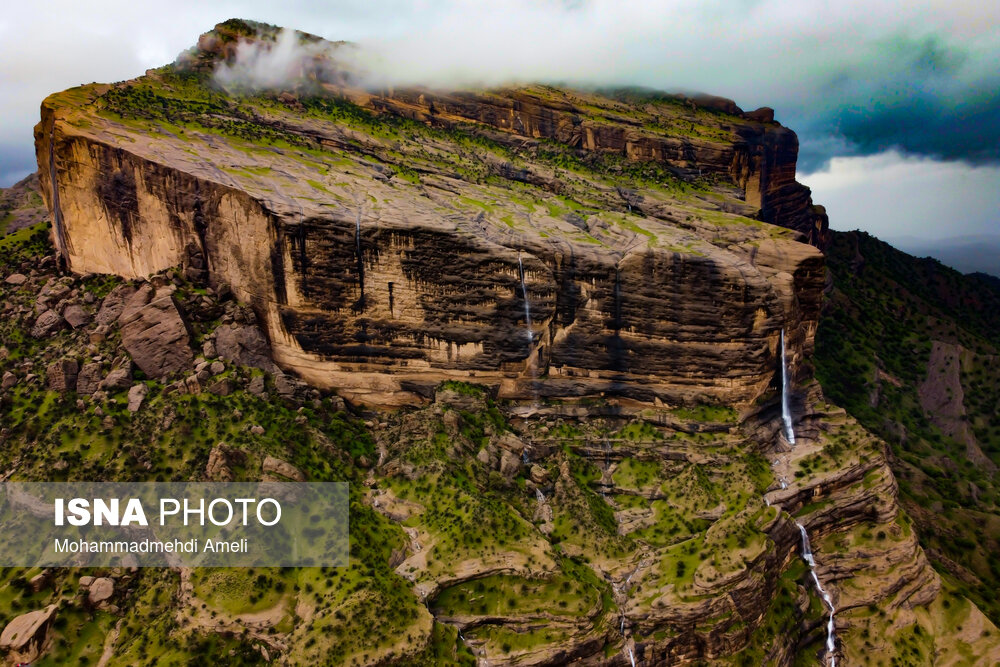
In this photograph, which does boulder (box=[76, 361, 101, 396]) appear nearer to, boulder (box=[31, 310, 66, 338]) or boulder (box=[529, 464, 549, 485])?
boulder (box=[31, 310, 66, 338])

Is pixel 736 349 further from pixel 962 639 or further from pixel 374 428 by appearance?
pixel 374 428

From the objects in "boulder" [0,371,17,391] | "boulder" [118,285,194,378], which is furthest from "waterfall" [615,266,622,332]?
"boulder" [0,371,17,391]

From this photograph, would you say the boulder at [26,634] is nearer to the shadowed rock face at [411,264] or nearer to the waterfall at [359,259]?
the shadowed rock face at [411,264]

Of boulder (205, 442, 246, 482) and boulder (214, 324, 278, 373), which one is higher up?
boulder (214, 324, 278, 373)

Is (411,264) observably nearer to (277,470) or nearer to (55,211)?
(277,470)

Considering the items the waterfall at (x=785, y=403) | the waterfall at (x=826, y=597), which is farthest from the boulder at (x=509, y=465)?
the waterfall at (x=785, y=403)

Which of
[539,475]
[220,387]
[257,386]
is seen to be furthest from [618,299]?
[220,387]
